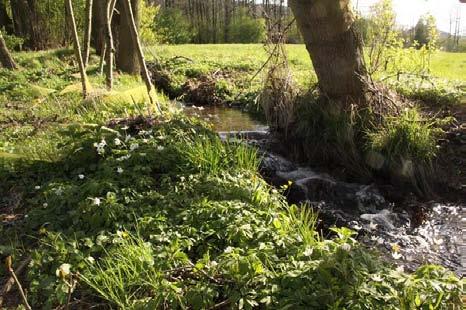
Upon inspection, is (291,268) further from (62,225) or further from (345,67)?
(345,67)

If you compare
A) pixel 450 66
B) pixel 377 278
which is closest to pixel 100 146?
pixel 377 278

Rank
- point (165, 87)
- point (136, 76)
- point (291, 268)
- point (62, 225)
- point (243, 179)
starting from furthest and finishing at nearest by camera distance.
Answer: point (165, 87) < point (136, 76) < point (243, 179) < point (62, 225) < point (291, 268)

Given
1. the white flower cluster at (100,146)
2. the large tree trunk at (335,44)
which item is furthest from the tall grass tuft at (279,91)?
the white flower cluster at (100,146)

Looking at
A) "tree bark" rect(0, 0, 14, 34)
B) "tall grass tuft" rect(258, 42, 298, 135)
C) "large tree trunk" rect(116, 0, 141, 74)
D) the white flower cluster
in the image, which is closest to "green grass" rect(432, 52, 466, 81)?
"tall grass tuft" rect(258, 42, 298, 135)

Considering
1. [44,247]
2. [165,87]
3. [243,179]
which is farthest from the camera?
[165,87]

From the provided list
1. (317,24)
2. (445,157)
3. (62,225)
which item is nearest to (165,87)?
(317,24)

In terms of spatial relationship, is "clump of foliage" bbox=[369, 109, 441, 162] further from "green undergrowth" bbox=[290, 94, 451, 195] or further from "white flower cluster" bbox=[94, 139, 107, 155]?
"white flower cluster" bbox=[94, 139, 107, 155]

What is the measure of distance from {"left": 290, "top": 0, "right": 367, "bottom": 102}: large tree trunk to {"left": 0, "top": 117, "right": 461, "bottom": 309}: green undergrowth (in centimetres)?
226

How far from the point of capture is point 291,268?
274 cm

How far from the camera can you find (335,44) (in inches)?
247

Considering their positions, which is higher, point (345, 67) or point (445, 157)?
point (345, 67)

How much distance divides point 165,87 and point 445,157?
8.98 m

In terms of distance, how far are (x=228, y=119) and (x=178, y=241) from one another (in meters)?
7.07

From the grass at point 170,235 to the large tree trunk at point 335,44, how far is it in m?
2.10
